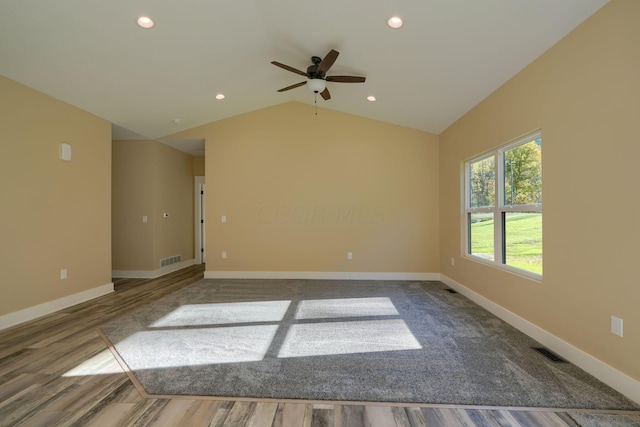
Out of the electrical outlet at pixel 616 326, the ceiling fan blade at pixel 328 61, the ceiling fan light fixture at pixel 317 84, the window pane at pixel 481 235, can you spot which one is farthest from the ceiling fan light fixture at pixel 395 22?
the electrical outlet at pixel 616 326

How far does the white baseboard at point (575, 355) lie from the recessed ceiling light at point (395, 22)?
10.2 feet

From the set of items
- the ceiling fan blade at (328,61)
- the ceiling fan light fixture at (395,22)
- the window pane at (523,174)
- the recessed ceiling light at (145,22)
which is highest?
the recessed ceiling light at (145,22)

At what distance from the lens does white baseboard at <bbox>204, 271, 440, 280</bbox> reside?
5516 mm

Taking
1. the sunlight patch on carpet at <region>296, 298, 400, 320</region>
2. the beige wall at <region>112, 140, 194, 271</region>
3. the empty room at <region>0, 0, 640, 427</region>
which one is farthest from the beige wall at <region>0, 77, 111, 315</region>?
the sunlight patch on carpet at <region>296, 298, 400, 320</region>

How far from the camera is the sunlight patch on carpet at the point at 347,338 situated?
2605 mm

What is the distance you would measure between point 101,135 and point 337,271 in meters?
4.43

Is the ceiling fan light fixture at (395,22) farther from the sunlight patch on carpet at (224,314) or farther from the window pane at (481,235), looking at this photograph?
the sunlight patch on carpet at (224,314)

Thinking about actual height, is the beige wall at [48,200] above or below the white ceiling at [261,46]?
below

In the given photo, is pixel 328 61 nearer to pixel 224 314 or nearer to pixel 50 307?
pixel 224 314

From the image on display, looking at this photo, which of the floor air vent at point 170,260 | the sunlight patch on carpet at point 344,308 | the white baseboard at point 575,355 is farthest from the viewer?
the floor air vent at point 170,260

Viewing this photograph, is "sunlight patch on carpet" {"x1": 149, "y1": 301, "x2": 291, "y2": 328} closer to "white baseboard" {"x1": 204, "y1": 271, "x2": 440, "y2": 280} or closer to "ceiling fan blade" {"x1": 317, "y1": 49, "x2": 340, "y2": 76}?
"white baseboard" {"x1": 204, "y1": 271, "x2": 440, "y2": 280}

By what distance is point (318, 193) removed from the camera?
5.68 m

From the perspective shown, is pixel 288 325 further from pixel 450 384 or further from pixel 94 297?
pixel 94 297

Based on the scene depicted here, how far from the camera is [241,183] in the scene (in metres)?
5.76
